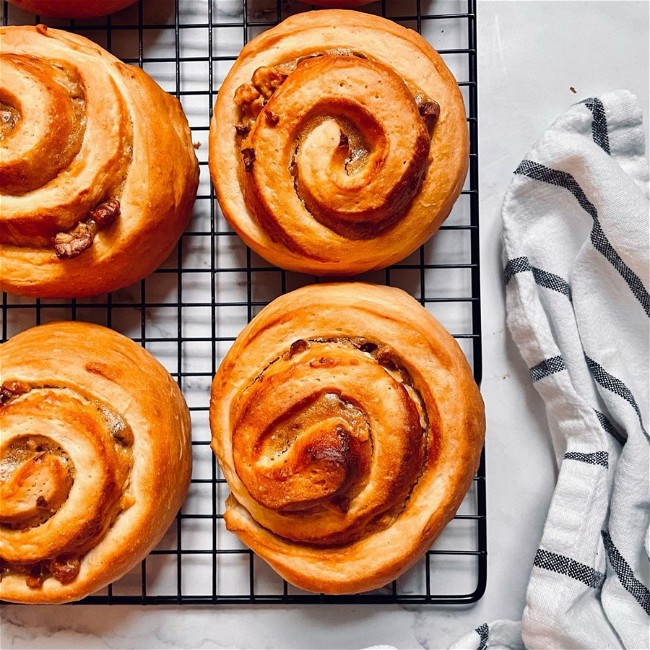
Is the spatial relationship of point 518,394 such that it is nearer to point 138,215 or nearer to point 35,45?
point 138,215

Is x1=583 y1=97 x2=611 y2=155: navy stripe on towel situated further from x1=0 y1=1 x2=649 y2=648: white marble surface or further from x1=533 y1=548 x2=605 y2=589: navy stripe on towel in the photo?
x1=533 y1=548 x2=605 y2=589: navy stripe on towel

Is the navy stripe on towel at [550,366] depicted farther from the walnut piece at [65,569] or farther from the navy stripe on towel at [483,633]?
the walnut piece at [65,569]

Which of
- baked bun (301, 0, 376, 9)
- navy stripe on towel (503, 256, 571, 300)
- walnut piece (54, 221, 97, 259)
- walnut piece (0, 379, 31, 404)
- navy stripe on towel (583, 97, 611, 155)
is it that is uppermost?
baked bun (301, 0, 376, 9)

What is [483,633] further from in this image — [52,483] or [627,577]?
[52,483]

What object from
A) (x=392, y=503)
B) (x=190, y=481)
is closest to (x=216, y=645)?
(x=190, y=481)

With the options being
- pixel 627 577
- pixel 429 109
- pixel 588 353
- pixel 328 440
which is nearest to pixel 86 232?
pixel 328 440

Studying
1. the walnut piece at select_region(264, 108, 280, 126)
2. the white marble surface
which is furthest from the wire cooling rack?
the walnut piece at select_region(264, 108, 280, 126)

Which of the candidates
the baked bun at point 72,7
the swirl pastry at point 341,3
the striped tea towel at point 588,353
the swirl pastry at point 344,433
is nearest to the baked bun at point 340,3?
the swirl pastry at point 341,3
